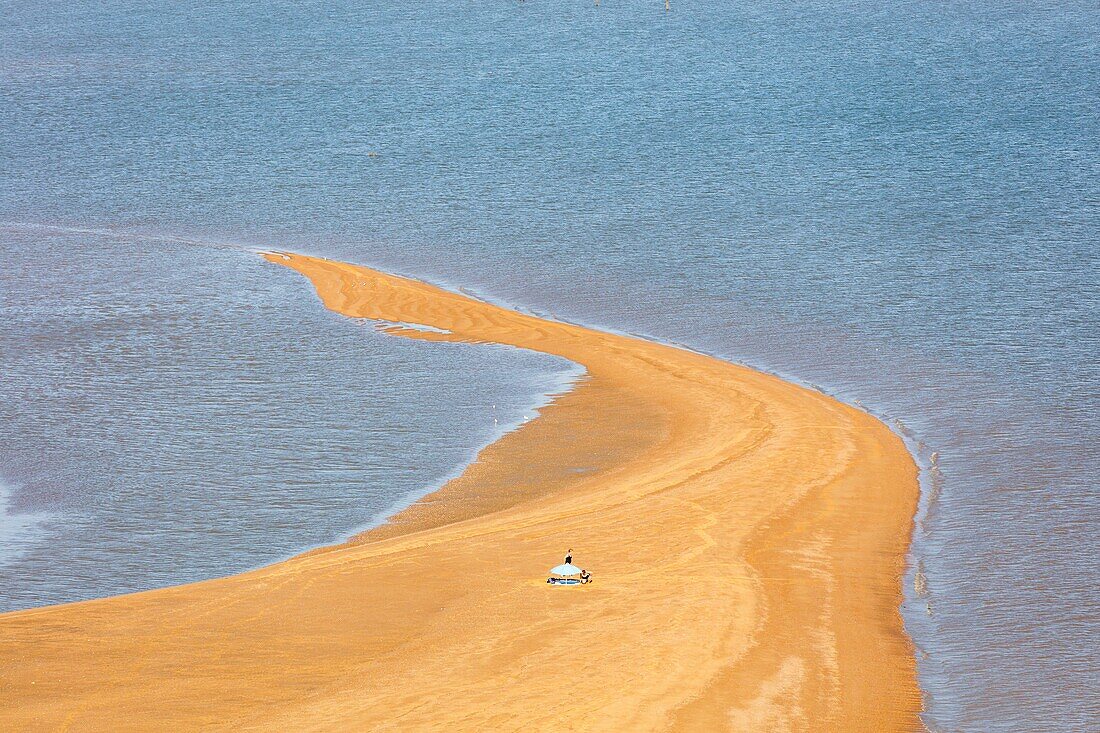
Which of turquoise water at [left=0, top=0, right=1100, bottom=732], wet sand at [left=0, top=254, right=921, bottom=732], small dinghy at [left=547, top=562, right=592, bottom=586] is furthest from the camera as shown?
turquoise water at [left=0, top=0, right=1100, bottom=732]

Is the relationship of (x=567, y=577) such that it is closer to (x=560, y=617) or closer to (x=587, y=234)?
(x=560, y=617)

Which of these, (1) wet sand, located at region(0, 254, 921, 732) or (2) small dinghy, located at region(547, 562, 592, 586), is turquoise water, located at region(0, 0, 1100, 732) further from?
(2) small dinghy, located at region(547, 562, 592, 586)

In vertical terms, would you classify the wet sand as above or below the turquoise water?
below

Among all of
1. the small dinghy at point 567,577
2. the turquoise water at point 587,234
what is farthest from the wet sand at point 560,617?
the turquoise water at point 587,234

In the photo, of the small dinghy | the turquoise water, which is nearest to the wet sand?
the small dinghy

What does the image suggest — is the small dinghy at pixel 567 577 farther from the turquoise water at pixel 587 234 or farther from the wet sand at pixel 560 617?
the turquoise water at pixel 587 234

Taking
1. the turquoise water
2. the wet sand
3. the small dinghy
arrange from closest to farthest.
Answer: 1. the wet sand
2. the small dinghy
3. the turquoise water
